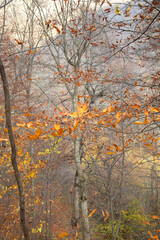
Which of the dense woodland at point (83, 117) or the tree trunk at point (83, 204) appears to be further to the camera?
the tree trunk at point (83, 204)

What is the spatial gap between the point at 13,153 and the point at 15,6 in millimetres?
9186

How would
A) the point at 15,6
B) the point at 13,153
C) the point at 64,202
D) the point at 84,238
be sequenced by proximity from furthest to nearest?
the point at 64,202 < the point at 15,6 < the point at 84,238 < the point at 13,153

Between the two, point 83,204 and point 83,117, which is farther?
point 83,204

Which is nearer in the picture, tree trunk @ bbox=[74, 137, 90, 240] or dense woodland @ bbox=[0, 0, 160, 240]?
dense woodland @ bbox=[0, 0, 160, 240]

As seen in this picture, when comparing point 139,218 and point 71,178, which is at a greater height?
point 71,178

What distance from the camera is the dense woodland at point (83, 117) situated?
6.51 ft

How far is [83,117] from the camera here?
249 centimetres

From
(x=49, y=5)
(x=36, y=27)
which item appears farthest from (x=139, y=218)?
(x=36, y=27)

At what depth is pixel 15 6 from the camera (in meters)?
7.75

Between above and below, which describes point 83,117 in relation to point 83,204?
above

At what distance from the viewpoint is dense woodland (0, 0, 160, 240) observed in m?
1.98

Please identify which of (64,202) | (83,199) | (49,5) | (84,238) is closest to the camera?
(84,238)

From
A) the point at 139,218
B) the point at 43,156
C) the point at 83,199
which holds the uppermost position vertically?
the point at 43,156

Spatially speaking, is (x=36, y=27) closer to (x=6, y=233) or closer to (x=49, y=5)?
(x=49, y=5)
